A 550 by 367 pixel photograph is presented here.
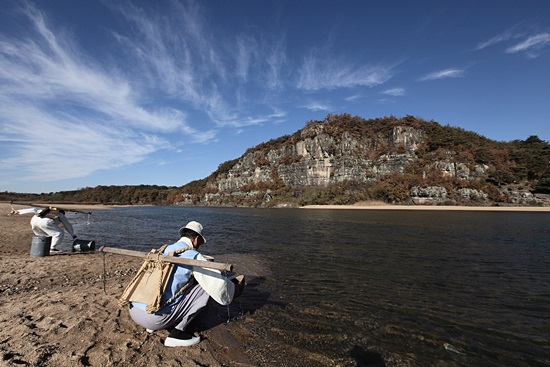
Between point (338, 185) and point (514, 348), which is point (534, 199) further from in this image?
point (514, 348)

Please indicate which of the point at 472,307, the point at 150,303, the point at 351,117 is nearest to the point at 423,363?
the point at 472,307

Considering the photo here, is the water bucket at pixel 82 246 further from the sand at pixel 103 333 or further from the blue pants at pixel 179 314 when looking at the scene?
the blue pants at pixel 179 314

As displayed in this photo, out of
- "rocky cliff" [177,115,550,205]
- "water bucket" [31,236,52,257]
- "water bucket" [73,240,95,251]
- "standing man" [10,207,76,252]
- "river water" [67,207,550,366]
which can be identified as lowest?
"river water" [67,207,550,366]

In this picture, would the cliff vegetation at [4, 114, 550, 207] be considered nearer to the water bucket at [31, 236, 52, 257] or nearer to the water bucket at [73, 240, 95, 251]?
the water bucket at [73, 240, 95, 251]

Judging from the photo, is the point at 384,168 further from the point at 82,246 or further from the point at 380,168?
the point at 82,246

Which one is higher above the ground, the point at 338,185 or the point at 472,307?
the point at 338,185

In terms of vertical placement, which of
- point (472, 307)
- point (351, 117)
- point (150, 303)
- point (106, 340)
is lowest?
point (472, 307)

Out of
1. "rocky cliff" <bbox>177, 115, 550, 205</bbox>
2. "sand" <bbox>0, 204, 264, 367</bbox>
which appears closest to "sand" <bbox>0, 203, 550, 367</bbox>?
"sand" <bbox>0, 204, 264, 367</bbox>

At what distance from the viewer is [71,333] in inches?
184

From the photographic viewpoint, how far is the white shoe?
4.56m

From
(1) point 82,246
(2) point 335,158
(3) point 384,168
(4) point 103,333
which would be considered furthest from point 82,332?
(2) point 335,158

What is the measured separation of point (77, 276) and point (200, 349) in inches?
251

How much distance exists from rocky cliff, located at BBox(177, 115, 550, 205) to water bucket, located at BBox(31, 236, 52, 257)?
84.5 m

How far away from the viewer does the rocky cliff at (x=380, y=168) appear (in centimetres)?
7600
